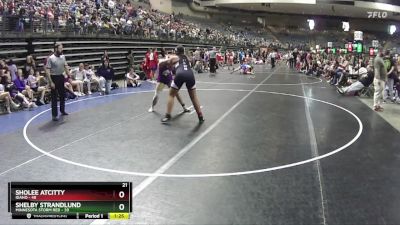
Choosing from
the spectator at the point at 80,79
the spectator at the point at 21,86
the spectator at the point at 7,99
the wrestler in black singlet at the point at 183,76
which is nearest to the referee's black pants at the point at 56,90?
the spectator at the point at 7,99

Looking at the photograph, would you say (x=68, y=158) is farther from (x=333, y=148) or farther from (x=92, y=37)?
(x=92, y=37)

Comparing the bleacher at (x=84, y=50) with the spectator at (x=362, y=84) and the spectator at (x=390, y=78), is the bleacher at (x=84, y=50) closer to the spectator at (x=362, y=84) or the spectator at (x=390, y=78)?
the spectator at (x=362, y=84)

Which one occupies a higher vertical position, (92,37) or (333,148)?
(92,37)

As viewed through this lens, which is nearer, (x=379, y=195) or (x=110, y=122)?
(x=379, y=195)

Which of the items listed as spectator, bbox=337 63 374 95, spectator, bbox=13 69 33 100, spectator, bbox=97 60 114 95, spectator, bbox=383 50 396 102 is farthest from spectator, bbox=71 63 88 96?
spectator, bbox=383 50 396 102

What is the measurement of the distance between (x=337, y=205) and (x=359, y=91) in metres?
13.0

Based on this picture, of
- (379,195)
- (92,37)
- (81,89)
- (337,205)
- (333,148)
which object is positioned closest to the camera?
(337,205)

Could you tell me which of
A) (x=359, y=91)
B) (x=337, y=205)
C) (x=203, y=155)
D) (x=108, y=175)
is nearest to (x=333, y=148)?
(x=203, y=155)

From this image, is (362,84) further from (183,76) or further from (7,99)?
(7,99)

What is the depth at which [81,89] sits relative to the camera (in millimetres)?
16547
